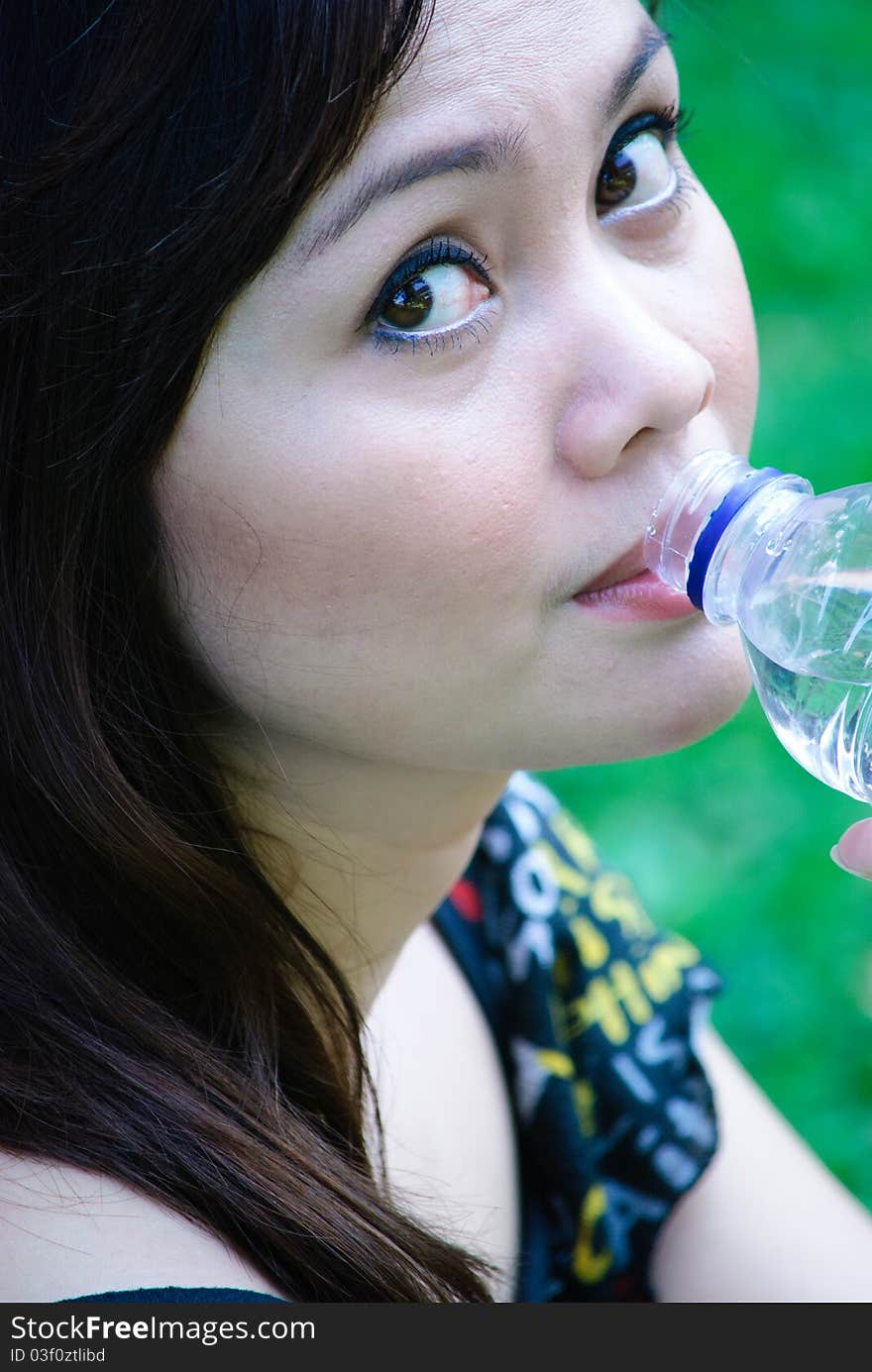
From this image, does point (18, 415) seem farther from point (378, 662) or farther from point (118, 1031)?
point (118, 1031)

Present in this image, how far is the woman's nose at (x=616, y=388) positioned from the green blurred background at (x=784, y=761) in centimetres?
70

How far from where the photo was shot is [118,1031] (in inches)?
56.4

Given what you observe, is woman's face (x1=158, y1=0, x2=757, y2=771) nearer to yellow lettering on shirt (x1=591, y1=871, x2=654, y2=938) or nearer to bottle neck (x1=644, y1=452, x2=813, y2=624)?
bottle neck (x1=644, y1=452, x2=813, y2=624)

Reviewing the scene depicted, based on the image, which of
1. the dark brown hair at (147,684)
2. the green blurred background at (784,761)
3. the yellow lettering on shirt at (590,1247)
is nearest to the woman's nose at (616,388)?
the dark brown hair at (147,684)

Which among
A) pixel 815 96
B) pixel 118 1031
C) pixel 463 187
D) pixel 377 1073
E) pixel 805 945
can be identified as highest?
pixel 815 96

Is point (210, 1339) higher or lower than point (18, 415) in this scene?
lower

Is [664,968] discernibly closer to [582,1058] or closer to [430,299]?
[582,1058]

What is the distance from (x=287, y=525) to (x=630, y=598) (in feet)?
1.06

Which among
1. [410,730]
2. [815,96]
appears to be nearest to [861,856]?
[410,730]

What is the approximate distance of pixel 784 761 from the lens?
346cm

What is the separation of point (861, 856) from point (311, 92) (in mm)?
792

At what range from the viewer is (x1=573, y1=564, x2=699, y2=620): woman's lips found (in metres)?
1.42

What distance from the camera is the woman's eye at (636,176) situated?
1.48 metres

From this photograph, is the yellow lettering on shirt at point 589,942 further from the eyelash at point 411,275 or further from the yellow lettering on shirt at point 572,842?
the eyelash at point 411,275
